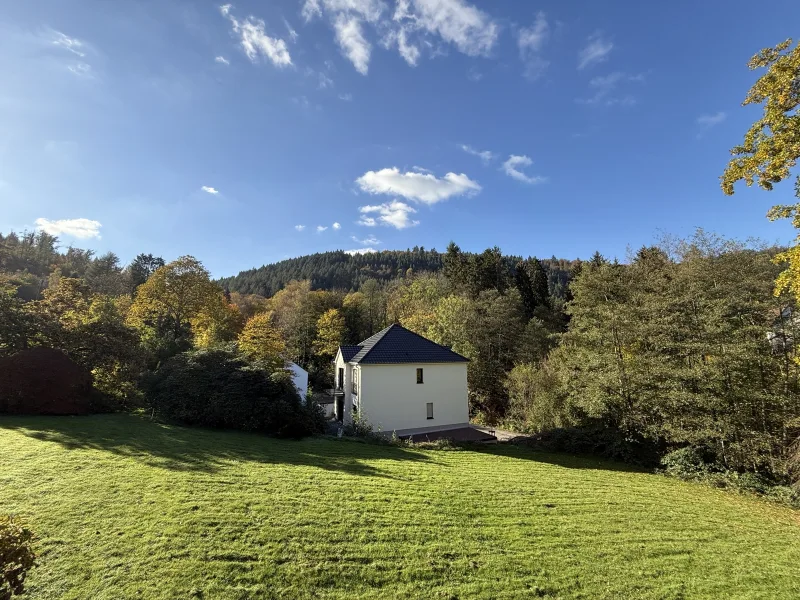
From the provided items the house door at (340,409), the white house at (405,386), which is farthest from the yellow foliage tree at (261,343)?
the white house at (405,386)

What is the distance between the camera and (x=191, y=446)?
11789mm

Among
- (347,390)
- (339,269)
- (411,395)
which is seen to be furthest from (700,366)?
(339,269)

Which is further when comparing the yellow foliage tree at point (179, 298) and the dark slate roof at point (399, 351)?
the yellow foliage tree at point (179, 298)

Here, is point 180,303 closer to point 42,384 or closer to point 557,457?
point 42,384

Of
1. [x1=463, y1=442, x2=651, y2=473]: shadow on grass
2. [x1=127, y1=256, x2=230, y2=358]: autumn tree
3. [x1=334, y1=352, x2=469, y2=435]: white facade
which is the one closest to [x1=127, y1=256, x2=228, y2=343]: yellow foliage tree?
[x1=127, y1=256, x2=230, y2=358]: autumn tree

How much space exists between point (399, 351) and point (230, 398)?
9324 mm

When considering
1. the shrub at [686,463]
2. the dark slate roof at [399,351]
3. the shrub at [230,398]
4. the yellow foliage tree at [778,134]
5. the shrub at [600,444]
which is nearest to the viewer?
the yellow foliage tree at [778,134]

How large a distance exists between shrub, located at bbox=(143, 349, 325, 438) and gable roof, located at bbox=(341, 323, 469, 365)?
439 centimetres

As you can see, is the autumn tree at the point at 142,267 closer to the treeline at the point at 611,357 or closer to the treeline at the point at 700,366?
the treeline at the point at 611,357

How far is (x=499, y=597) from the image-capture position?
5293 mm

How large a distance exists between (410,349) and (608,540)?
15248 mm

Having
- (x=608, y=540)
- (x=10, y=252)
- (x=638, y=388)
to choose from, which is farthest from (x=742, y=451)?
(x=10, y=252)

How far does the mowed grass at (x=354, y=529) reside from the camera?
5.28 meters

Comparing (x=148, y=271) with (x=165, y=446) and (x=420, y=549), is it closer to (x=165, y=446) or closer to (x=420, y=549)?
(x=165, y=446)
